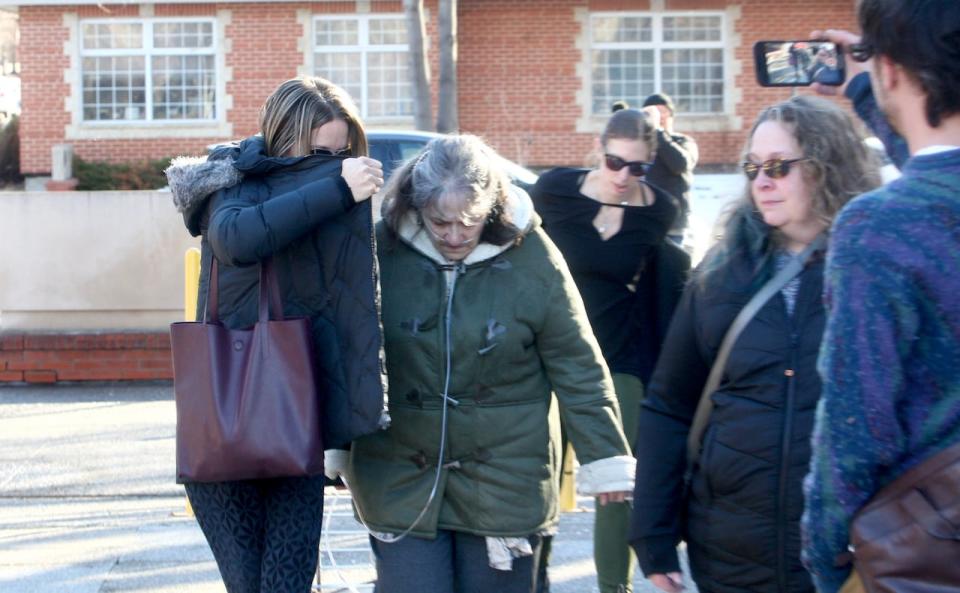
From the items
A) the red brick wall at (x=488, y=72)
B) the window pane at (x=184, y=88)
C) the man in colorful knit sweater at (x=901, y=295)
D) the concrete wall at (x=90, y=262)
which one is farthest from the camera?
the window pane at (x=184, y=88)

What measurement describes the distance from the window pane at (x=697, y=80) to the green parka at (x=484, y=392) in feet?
61.9

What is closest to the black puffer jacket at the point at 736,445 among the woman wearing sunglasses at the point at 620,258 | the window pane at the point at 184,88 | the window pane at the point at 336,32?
the woman wearing sunglasses at the point at 620,258

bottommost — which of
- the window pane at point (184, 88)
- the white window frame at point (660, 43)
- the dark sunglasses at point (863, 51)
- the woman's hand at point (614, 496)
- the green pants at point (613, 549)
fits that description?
the green pants at point (613, 549)

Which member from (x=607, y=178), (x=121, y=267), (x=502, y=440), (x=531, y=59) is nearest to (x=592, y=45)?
(x=531, y=59)

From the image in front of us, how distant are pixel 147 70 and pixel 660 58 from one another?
29.6ft

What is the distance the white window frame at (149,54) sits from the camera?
70.4 ft

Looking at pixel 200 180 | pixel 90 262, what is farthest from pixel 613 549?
pixel 90 262

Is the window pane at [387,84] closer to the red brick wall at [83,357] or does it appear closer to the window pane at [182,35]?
the window pane at [182,35]

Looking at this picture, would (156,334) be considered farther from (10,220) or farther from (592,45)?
(592,45)

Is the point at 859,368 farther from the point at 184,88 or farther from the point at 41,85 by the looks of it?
the point at 41,85

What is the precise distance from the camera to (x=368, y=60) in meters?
21.7

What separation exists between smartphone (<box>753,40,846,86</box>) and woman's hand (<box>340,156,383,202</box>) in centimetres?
120

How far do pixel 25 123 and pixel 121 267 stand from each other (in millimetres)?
12336

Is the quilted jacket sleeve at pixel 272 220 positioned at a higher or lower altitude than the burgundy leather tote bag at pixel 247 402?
higher
